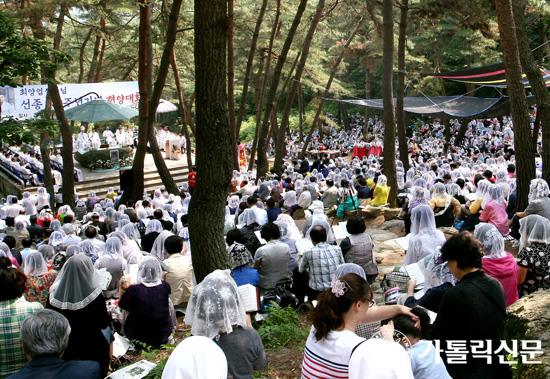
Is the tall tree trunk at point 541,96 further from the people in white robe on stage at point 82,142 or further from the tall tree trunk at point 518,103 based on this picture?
the people in white robe on stage at point 82,142

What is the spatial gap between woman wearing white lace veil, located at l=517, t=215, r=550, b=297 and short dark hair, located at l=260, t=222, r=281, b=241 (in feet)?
8.57

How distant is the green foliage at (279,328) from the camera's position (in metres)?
4.97

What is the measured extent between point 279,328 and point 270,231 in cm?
127

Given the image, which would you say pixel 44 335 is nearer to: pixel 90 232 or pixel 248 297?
pixel 248 297

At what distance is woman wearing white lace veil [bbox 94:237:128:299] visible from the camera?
601 centimetres

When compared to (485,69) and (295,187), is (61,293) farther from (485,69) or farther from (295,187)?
(485,69)

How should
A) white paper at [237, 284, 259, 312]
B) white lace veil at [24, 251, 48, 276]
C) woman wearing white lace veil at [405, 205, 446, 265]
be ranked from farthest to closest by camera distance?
1. white lace veil at [24, 251, 48, 276]
2. woman wearing white lace veil at [405, 205, 446, 265]
3. white paper at [237, 284, 259, 312]

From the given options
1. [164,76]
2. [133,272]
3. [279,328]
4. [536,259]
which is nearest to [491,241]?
[536,259]

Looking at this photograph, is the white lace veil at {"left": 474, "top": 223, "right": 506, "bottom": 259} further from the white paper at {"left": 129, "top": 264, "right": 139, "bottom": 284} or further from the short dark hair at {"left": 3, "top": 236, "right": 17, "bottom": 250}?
the short dark hair at {"left": 3, "top": 236, "right": 17, "bottom": 250}

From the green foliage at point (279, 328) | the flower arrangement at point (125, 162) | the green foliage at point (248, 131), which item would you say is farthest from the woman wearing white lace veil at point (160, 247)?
the green foliage at point (248, 131)

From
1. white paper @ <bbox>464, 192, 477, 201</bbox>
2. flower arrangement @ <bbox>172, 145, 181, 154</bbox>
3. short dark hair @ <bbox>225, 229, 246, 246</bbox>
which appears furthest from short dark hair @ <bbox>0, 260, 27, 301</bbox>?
flower arrangement @ <bbox>172, 145, 181, 154</bbox>

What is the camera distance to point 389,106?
1145cm

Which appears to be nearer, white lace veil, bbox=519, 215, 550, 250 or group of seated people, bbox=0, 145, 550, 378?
group of seated people, bbox=0, 145, 550, 378

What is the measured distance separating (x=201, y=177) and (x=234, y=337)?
1996mm
